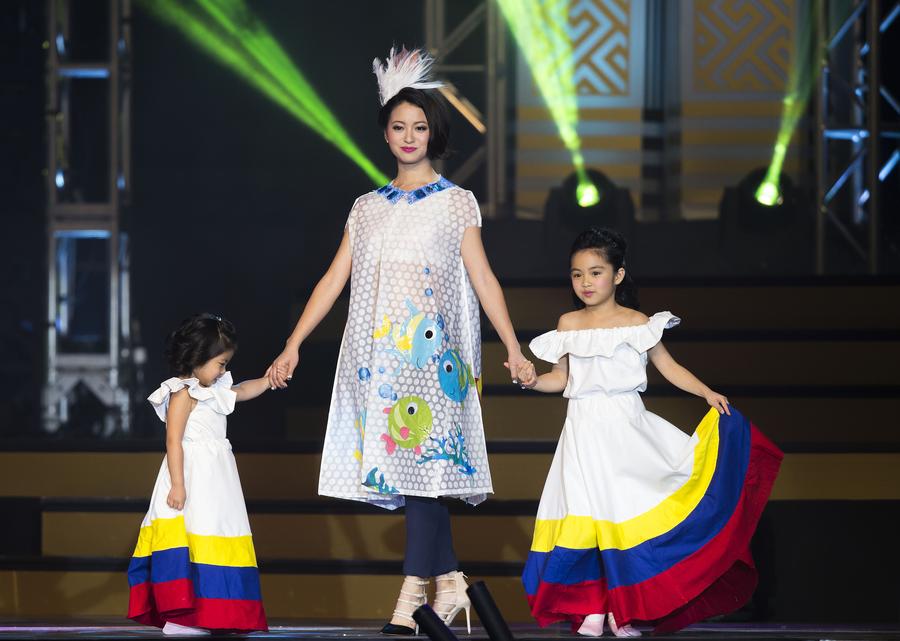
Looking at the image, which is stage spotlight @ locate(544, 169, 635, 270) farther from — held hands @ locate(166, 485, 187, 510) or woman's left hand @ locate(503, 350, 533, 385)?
held hands @ locate(166, 485, 187, 510)

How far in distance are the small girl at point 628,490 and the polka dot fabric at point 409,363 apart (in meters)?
0.20

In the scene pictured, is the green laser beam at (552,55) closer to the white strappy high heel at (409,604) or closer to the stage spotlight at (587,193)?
the stage spotlight at (587,193)

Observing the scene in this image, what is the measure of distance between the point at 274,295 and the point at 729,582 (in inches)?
179

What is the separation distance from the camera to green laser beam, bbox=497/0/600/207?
749 centimetres

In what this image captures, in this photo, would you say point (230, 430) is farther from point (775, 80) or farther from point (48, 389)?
point (775, 80)

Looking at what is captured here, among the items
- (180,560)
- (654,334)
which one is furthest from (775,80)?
(180,560)

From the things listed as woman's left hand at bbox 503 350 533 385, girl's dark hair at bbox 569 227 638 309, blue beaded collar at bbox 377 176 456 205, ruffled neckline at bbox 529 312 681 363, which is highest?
blue beaded collar at bbox 377 176 456 205

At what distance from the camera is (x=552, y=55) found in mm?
7562

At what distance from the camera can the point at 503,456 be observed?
4.15m

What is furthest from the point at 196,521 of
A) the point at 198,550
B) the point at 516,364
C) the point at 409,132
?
the point at 409,132

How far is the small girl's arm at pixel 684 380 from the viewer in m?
3.15

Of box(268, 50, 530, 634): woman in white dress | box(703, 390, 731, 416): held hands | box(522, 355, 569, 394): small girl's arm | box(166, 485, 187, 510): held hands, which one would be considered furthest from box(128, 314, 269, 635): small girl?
box(703, 390, 731, 416): held hands

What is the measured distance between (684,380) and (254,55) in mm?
4871

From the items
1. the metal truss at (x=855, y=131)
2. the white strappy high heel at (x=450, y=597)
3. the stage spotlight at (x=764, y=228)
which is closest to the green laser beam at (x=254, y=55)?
the stage spotlight at (x=764, y=228)
